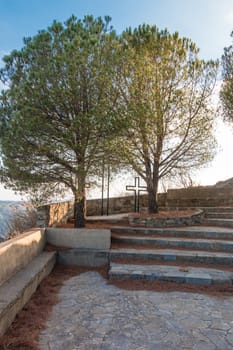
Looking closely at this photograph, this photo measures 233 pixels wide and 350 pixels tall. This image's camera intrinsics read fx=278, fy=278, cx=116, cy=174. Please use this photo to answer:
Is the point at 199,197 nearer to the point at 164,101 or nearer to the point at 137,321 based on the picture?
the point at 164,101

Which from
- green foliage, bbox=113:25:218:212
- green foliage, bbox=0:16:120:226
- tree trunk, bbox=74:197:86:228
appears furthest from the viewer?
green foliage, bbox=113:25:218:212

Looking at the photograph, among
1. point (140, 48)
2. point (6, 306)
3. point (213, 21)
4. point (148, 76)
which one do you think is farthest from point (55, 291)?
point (213, 21)

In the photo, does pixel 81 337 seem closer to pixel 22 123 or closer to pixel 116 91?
pixel 22 123

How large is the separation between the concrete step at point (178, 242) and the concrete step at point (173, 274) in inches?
48.5

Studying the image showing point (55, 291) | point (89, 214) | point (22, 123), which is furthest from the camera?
point (89, 214)

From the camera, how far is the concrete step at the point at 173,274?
14.1 feet

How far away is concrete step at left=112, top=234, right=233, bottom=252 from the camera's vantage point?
19.6 ft

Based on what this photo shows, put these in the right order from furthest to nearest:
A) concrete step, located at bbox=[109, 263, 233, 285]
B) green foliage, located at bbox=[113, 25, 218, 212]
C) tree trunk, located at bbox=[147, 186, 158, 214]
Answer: tree trunk, located at bbox=[147, 186, 158, 214] < green foliage, located at bbox=[113, 25, 218, 212] < concrete step, located at bbox=[109, 263, 233, 285]

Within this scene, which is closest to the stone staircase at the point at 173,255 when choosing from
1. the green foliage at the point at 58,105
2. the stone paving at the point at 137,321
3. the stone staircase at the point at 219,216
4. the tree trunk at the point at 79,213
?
the stone paving at the point at 137,321

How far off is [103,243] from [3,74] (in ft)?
13.9

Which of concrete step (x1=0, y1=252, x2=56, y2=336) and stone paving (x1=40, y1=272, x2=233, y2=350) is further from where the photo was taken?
concrete step (x1=0, y1=252, x2=56, y2=336)

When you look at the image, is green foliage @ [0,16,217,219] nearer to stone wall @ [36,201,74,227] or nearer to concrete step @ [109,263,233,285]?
stone wall @ [36,201,74,227]

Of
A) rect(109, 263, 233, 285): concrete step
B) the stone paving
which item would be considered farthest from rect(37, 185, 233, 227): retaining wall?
the stone paving

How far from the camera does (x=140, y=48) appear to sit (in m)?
7.50
